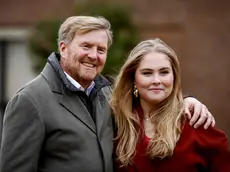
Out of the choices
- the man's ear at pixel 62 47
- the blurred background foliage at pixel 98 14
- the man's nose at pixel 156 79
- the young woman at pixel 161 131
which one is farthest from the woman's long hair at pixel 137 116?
the blurred background foliage at pixel 98 14

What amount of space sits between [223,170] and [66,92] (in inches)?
42.3

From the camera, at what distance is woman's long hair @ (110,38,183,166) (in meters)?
4.93

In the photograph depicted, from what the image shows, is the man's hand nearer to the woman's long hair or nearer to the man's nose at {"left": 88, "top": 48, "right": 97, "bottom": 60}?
the woman's long hair

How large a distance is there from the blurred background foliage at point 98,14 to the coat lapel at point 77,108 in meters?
5.75

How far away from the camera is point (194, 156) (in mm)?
4906

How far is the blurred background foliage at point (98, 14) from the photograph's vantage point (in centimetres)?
1094

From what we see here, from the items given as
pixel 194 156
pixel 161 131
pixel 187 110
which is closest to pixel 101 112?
pixel 161 131

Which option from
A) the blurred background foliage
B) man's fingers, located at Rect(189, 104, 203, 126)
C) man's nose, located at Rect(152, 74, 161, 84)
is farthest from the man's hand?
Result: the blurred background foliage

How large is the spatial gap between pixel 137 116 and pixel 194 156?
1.56 feet

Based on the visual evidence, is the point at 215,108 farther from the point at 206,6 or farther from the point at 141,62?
the point at 141,62

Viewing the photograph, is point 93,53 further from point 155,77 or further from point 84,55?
point 155,77

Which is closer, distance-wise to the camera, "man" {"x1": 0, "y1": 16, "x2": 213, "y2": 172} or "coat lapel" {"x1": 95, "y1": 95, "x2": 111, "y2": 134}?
"man" {"x1": 0, "y1": 16, "x2": 213, "y2": 172}

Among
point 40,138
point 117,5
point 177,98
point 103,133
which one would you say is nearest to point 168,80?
point 177,98

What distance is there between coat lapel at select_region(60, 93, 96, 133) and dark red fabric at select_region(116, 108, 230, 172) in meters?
0.35
